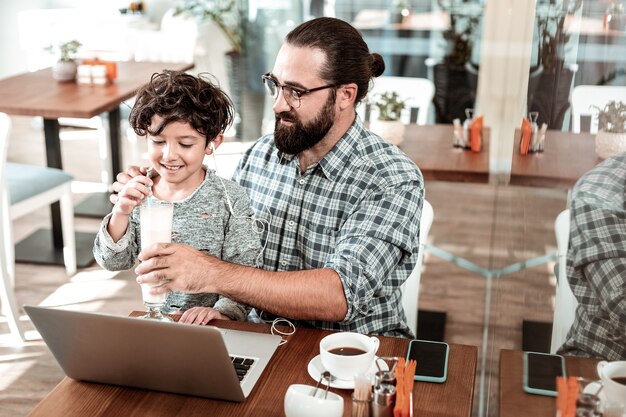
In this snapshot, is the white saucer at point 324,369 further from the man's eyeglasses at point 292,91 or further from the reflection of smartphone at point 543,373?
the man's eyeglasses at point 292,91

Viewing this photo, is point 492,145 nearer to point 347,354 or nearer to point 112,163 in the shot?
point 112,163

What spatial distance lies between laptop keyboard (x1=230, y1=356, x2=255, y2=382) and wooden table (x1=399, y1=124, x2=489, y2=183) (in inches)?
65.8

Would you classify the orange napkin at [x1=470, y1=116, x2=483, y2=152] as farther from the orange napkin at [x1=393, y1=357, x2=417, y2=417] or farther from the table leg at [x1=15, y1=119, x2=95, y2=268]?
the orange napkin at [x1=393, y1=357, x2=417, y2=417]

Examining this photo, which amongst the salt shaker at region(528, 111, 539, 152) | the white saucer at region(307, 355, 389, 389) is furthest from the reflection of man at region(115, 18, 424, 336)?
the salt shaker at region(528, 111, 539, 152)

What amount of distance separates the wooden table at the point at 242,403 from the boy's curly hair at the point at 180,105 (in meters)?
0.53

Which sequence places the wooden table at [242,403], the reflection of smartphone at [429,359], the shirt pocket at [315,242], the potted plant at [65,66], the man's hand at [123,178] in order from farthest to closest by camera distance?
the potted plant at [65,66] < the shirt pocket at [315,242] < the man's hand at [123,178] < the reflection of smartphone at [429,359] < the wooden table at [242,403]

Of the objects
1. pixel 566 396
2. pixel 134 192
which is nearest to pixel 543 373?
pixel 566 396

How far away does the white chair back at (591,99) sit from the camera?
79 centimetres

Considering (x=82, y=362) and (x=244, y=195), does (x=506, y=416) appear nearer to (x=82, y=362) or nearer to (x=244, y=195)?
(x=82, y=362)

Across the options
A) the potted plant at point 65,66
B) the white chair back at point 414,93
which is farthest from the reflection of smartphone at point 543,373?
the potted plant at point 65,66

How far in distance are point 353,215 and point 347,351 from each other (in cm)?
46

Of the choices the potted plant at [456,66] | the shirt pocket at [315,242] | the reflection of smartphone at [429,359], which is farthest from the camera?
the potted plant at [456,66]

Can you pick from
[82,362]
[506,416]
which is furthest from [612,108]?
[82,362]

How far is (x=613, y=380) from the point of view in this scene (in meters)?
0.85
